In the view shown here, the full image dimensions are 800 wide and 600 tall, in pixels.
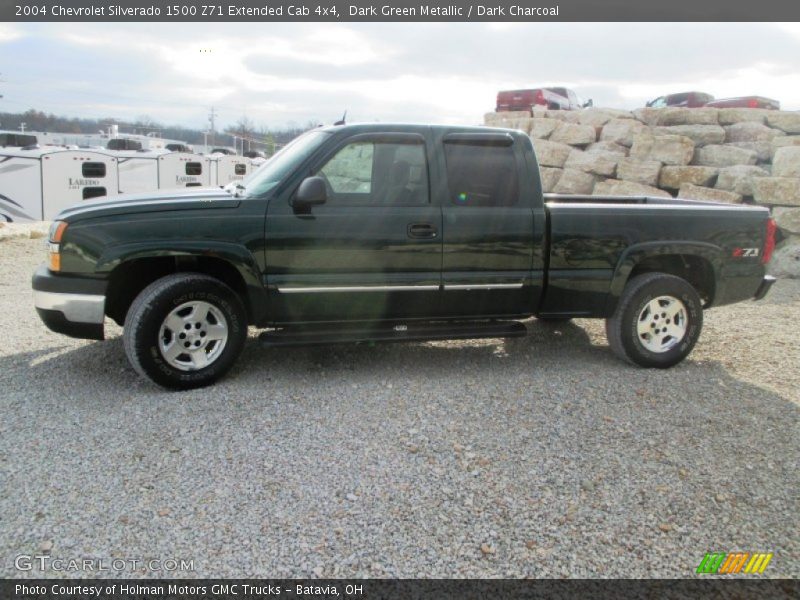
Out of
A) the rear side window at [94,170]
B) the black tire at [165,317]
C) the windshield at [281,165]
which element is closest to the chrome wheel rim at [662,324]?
the windshield at [281,165]

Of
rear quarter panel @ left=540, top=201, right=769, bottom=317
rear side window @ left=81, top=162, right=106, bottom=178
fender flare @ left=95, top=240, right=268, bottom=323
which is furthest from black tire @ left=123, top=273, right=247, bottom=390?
rear side window @ left=81, top=162, right=106, bottom=178

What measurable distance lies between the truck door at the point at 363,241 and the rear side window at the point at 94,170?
14.3 m

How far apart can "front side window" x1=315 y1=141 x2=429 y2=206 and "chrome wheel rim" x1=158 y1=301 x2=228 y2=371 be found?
128cm

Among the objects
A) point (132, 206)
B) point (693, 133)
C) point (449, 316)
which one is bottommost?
point (449, 316)

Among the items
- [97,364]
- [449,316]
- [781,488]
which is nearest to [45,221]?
[97,364]

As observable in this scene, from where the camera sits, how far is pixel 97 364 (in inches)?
192

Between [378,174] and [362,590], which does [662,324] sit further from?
[362,590]

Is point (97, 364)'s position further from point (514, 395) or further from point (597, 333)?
point (597, 333)

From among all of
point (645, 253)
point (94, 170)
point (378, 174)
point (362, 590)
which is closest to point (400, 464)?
point (362, 590)

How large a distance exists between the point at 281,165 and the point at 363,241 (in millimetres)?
909

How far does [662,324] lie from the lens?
17.2 ft

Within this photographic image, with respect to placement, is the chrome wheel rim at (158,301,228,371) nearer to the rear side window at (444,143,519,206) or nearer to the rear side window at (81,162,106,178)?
the rear side window at (444,143,519,206)

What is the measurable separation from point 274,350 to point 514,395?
2.17 meters

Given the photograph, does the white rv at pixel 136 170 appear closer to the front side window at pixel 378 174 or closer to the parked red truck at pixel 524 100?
the parked red truck at pixel 524 100
